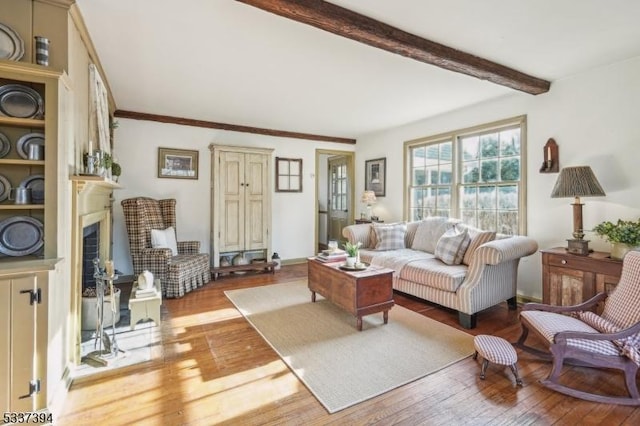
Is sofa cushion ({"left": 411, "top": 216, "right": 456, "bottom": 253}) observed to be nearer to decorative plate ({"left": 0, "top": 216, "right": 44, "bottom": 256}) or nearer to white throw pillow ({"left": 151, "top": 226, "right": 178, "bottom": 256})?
white throw pillow ({"left": 151, "top": 226, "right": 178, "bottom": 256})

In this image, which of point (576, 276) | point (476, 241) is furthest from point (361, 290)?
point (576, 276)

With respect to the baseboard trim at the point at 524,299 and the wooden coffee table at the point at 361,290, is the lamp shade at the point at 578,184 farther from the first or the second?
the wooden coffee table at the point at 361,290

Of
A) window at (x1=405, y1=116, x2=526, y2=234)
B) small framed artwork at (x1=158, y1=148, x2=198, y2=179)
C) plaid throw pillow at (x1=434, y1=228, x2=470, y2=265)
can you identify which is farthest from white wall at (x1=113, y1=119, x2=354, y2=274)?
plaid throw pillow at (x1=434, y1=228, x2=470, y2=265)

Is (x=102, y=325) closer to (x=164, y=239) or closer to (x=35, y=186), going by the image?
(x=35, y=186)

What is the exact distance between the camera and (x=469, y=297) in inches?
115

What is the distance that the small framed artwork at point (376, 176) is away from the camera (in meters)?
5.73

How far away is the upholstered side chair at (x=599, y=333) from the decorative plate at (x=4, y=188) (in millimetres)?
Answer: 3612

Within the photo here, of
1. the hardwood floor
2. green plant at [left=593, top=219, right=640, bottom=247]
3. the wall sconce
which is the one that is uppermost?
the wall sconce

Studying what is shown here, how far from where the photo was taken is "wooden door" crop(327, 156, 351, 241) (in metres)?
6.74

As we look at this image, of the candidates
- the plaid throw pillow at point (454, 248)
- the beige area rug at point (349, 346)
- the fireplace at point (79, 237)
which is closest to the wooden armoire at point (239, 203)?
the beige area rug at point (349, 346)

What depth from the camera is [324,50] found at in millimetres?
2658

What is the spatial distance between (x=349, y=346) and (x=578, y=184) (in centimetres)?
259

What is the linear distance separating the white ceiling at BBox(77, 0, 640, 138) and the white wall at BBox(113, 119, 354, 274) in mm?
583

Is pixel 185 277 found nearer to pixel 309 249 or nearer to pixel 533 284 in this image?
pixel 309 249
